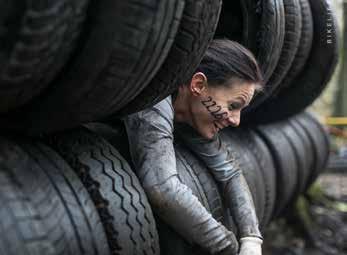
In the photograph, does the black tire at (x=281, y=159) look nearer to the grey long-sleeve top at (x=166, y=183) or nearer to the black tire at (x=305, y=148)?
the black tire at (x=305, y=148)

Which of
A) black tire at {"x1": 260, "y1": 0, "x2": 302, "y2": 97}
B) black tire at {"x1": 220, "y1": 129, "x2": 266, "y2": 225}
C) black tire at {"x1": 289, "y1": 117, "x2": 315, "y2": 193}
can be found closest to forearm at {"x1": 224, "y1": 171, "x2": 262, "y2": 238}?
black tire at {"x1": 220, "y1": 129, "x2": 266, "y2": 225}

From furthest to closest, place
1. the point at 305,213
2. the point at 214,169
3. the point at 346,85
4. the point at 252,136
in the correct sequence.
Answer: the point at 346,85
the point at 305,213
the point at 252,136
the point at 214,169

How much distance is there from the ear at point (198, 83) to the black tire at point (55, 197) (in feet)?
1.70

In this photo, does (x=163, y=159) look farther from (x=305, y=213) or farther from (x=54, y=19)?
(x=305, y=213)

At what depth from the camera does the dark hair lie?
183 cm

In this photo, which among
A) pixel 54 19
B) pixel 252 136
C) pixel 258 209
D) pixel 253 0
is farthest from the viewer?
pixel 252 136

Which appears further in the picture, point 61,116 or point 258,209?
point 258,209

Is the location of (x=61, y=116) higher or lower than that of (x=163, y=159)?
higher

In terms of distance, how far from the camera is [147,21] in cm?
124

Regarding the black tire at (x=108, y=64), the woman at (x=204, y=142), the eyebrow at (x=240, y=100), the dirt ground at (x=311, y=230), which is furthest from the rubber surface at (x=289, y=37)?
the dirt ground at (x=311, y=230)

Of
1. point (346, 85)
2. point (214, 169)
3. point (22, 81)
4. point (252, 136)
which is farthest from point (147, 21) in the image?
point (346, 85)

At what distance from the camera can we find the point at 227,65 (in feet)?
6.01

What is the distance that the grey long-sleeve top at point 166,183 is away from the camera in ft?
5.28

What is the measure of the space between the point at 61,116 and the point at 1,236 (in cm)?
29
